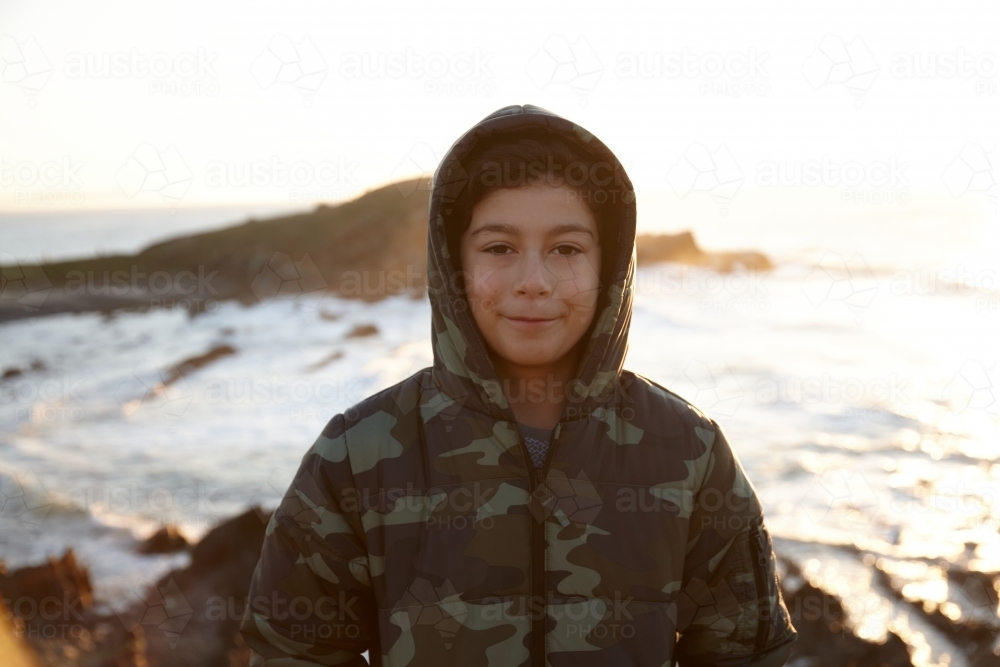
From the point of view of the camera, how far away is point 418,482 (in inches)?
78.0

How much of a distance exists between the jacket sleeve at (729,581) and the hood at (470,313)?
18.1 inches

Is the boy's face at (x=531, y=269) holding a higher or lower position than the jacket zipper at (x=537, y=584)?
higher

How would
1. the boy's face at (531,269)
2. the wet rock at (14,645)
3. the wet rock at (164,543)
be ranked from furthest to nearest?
the wet rock at (164,543) → the wet rock at (14,645) → the boy's face at (531,269)

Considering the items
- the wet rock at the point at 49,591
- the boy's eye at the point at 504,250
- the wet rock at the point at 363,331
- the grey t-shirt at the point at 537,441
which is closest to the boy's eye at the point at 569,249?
the boy's eye at the point at 504,250

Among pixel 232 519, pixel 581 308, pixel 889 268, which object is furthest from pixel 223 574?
pixel 889 268

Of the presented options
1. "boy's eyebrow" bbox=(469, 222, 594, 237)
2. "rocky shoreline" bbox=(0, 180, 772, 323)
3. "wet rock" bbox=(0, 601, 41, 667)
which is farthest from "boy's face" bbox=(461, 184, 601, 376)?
"rocky shoreline" bbox=(0, 180, 772, 323)

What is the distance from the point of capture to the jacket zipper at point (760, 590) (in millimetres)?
2059

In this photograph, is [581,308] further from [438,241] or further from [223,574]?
[223,574]

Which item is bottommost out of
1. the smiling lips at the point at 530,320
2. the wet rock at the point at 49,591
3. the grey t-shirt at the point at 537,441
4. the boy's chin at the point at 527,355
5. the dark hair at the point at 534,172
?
the wet rock at the point at 49,591

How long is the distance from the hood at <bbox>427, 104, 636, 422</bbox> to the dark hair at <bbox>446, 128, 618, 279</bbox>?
0.02 m

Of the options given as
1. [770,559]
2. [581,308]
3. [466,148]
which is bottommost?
[770,559]

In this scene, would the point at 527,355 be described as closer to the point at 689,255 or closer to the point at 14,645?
the point at 14,645

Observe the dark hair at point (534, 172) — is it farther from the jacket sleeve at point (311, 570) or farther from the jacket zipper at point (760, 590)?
the jacket zipper at point (760, 590)

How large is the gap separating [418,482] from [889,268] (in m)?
30.8
